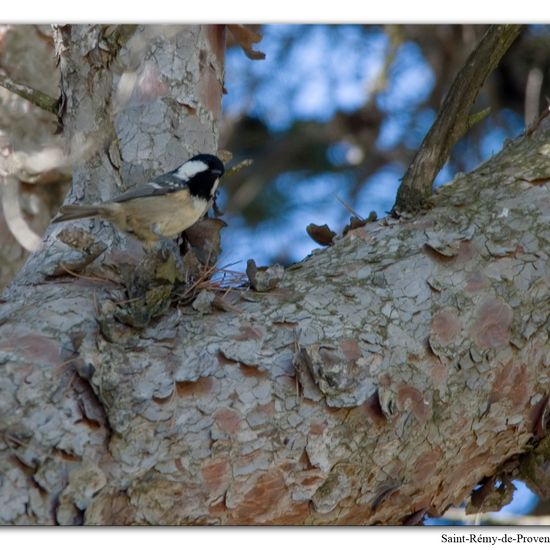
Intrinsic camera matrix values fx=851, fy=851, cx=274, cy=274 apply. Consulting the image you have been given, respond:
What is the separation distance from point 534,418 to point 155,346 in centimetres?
70

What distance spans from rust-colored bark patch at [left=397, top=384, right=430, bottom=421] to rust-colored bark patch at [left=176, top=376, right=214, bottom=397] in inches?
12.4

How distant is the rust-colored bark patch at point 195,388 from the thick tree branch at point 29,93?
81cm

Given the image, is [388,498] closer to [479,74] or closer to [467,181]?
[467,181]

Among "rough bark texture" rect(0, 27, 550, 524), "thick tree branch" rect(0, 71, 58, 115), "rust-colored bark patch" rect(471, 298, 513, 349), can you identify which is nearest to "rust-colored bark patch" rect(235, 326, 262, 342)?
"rough bark texture" rect(0, 27, 550, 524)

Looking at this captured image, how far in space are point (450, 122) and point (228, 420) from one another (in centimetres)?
82

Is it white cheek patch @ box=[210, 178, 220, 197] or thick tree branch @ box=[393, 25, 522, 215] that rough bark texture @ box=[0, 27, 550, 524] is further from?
white cheek patch @ box=[210, 178, 220, 197]

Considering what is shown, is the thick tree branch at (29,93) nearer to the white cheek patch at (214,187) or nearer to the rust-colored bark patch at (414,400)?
the white cheek patch at (214,187)

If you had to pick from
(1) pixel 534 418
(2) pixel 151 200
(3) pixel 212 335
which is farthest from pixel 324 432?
(2) pixel 151 200

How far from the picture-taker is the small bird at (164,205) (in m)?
1.60

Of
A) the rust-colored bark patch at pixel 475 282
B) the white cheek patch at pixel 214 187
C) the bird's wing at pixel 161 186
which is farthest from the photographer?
the white cheek patch at pixel 214 187

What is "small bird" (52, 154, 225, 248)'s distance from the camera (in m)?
1.60

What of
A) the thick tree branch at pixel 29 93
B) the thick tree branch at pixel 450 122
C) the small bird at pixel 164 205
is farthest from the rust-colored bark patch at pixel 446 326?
the thick tree branch at pixel 29 93

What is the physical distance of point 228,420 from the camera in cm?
130

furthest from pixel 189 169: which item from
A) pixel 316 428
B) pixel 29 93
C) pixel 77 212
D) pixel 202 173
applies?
pixel 316 428
